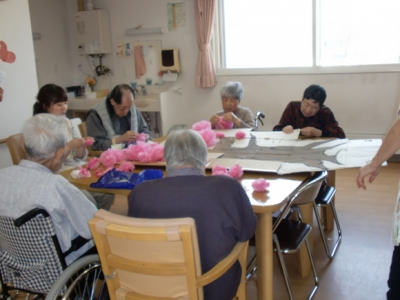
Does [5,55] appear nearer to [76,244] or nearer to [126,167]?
[126,167]

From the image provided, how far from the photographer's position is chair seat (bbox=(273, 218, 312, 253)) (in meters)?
2.01

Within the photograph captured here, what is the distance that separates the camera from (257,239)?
1880 mm

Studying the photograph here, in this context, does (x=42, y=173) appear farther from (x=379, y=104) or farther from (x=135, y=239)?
(x=379, y=104)

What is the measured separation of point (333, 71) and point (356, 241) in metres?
2.45

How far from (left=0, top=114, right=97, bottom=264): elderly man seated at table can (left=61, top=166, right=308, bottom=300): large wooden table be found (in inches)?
13.5

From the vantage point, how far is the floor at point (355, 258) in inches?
90.3

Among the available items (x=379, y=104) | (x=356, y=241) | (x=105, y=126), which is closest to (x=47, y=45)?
(x=105, y=126)

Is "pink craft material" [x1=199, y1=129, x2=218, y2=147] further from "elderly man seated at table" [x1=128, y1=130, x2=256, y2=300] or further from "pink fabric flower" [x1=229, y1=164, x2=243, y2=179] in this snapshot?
"elderly man seated at table" [x1=128, y1=130, x2=256, y2=300]

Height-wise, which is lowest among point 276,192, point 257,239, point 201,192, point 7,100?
point 257,239

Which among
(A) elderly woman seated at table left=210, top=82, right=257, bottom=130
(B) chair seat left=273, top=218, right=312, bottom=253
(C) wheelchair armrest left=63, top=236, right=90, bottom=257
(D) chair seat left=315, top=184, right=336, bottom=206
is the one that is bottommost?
(B) chair seat left=273, top=218, right=312, bottom=253

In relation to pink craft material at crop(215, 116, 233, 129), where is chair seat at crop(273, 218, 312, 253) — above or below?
below

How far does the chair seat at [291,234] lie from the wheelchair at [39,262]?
0.89 meters

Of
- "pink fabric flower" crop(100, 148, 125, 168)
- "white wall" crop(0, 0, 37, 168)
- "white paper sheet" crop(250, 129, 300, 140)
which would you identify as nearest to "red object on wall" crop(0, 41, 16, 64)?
"white wall" crop(0, 0, 37, 168)

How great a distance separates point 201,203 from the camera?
1.44m
